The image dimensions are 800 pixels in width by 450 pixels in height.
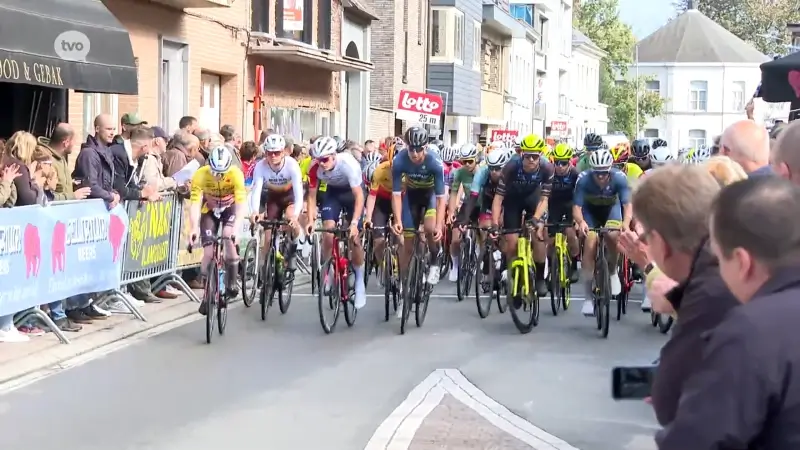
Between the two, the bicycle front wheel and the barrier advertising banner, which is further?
the bicycle front wheel

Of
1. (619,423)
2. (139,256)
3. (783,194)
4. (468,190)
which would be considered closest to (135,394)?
(619,423)

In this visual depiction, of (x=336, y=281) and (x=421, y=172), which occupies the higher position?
(x=421, y=172)

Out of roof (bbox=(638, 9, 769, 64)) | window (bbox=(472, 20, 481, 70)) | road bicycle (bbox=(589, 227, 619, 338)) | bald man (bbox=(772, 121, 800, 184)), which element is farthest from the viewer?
roof (bbox=(638, 9, 769, 64))

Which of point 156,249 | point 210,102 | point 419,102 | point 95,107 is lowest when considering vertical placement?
→ point 156,249

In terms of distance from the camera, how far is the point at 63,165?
12070 mm

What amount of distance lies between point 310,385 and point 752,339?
23.4ft

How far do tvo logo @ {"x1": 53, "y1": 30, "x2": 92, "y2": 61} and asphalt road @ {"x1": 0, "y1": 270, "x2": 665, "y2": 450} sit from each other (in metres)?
5.41

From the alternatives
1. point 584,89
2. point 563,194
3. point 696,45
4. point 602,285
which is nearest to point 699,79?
point 696,45

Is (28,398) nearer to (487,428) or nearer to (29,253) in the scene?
(29,253)

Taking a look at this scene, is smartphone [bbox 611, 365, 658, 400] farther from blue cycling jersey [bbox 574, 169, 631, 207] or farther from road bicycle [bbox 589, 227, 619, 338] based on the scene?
blue cycling jersey [bbox 574, 169, 631, 207]

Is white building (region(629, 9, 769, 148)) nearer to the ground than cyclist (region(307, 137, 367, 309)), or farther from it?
farther from it

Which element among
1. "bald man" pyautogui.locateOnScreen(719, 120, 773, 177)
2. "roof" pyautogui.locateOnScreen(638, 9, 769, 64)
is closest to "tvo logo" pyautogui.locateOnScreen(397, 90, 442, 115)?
"bald man" pyautogui.locateOnScreen(719, 120, 773, 177)

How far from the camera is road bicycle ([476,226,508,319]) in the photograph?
1376 cm

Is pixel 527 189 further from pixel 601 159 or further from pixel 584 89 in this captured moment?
pixel 584 89
